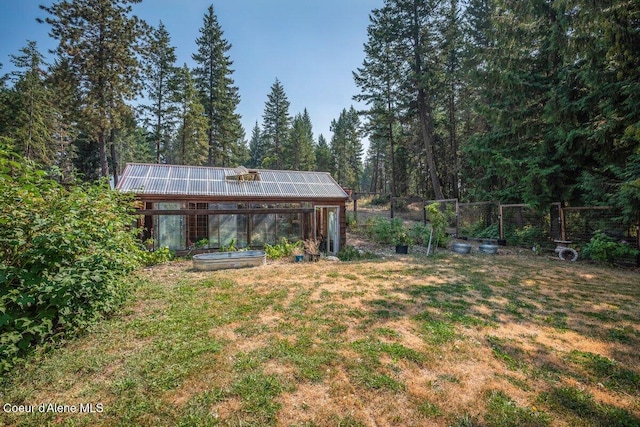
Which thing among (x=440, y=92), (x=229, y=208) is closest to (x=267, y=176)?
(x=229, y=208)

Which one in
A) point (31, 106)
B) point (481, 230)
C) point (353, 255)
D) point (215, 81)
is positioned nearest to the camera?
point (353, 255)

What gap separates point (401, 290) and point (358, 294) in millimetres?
993

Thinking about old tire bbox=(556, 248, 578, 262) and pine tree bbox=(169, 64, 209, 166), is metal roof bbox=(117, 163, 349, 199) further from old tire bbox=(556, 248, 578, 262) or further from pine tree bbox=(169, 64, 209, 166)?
pine tree bbox=(169, 64, 209, 166)

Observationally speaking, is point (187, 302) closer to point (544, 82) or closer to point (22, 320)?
point (22, 320)

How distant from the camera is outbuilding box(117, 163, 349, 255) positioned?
949cm

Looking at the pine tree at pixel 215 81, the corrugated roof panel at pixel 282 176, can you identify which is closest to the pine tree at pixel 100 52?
the pine tree at pixel 215 81

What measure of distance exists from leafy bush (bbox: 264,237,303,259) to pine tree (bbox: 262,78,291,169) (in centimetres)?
2411

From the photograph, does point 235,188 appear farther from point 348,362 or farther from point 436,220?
point 348,362

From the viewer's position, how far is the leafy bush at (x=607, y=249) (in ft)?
24.7

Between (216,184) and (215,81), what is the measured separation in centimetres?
1674

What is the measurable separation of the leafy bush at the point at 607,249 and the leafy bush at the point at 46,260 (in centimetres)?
1191

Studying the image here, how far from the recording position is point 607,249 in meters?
7.83

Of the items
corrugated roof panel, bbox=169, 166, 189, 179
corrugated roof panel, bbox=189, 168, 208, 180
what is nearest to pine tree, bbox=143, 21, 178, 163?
corrugated roof panel, bbox=169, 166, 189, 179

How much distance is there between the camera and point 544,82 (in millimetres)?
10406
